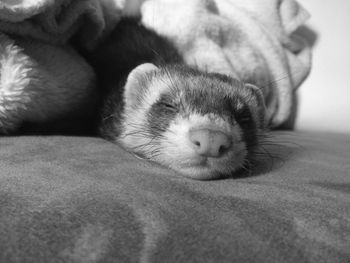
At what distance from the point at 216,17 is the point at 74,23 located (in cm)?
56

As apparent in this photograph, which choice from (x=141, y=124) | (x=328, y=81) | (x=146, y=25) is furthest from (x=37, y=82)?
(x=328, y=81)

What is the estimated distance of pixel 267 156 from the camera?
41.1 inches

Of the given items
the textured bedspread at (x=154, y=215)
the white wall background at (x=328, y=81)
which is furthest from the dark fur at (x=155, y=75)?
the white wall background at (x=328, y=81)

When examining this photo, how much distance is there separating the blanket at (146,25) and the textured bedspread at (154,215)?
0.25 meters

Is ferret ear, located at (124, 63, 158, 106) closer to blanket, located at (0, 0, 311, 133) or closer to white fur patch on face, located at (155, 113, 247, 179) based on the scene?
blanket, located at (0, 0, 311, 133)

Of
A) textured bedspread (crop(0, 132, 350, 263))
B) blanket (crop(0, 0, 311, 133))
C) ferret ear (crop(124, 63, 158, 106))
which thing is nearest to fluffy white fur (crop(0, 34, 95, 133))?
blanket (crop(0, 0, 311, 133))

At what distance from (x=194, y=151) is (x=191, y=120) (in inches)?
3.2

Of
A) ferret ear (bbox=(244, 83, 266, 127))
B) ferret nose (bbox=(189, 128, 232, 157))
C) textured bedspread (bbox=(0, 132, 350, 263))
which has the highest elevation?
ferret ear (bbox=(244, 83, 266, 127))

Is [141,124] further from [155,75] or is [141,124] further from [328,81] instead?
[328,81]

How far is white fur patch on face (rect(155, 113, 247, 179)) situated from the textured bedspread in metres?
0.06

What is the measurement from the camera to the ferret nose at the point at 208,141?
0.82 m

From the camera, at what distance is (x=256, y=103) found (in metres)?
1.20

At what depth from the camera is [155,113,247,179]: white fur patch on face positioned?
82 centimetres

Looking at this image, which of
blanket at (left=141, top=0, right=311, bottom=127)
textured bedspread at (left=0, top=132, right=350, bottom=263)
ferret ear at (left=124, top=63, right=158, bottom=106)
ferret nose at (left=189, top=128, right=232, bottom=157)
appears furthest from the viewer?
blanket at (left=141, top=0, right=311, bottom=127)
